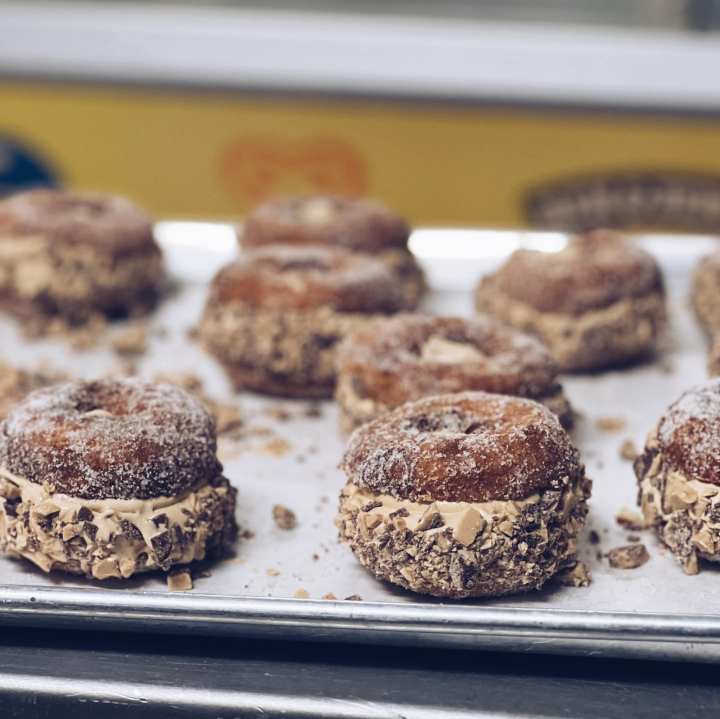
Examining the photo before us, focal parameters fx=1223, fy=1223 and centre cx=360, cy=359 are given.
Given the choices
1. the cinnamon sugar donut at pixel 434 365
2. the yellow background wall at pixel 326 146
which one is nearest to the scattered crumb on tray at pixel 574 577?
the cinnamon sugar donut at pixel 434 365

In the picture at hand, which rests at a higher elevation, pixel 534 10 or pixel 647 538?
pixel 534 10

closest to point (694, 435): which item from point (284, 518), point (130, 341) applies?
point (284, 518)

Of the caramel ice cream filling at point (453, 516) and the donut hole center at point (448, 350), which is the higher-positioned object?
the donut hole center at point (448, 350)

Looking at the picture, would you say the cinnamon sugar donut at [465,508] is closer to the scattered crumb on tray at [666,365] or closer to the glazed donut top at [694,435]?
the glazed donut top at [694,435]

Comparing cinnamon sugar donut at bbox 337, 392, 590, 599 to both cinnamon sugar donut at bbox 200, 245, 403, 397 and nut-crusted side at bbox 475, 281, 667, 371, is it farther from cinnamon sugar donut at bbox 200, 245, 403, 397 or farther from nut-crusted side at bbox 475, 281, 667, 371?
nut-crusted side at bbox 475, 281, 667, 371

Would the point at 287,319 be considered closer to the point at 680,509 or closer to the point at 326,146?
the point at 680,509

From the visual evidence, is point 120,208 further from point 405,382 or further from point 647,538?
point 647,538

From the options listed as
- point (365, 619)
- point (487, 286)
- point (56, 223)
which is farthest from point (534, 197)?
point (365, 619)
